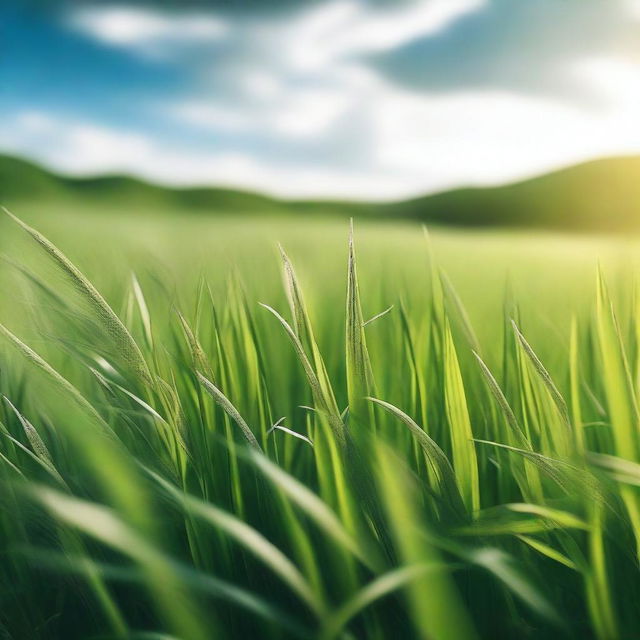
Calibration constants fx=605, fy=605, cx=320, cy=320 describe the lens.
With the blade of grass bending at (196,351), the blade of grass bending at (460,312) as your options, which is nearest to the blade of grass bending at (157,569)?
the blade of grass bending at (196,351)

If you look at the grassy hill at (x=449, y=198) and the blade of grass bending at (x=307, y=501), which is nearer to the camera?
the blade of grass bending at (x=307, y=501)

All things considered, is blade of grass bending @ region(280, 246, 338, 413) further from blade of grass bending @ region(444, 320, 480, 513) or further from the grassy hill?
the grassy hill

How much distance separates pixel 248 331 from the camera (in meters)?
0.43

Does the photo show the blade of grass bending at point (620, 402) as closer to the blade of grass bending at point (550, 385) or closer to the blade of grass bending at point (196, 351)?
the blade of grass bending at point (550, 385)

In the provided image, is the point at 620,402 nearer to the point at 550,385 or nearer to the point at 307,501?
the point at 550,385

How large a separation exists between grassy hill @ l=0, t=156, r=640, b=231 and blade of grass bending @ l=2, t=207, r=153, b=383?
10.2 meters

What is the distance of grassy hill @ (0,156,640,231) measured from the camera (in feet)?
40.3

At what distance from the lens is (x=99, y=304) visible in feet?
0.86

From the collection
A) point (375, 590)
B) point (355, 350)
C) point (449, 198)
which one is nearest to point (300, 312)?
point (355, 350)

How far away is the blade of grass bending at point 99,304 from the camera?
0.25 metres

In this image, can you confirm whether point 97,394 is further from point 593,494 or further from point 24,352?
point 593,494

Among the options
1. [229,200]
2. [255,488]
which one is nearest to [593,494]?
[255,488]

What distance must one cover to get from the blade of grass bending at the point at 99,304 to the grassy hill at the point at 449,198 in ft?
33.5

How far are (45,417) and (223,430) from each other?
0.47 ft
